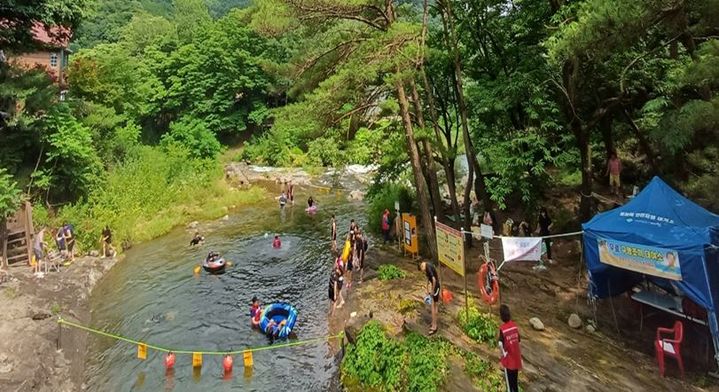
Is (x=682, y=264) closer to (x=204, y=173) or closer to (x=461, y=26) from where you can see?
(x=461, y=26)

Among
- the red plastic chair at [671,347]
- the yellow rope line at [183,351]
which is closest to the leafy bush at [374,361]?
the yellow rope line at [183,351]

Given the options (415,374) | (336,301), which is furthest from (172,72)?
(415,374)

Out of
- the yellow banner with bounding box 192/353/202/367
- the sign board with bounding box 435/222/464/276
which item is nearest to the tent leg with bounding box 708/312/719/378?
the sign board with bounding box 435/222/464/276

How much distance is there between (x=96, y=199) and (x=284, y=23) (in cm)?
1645

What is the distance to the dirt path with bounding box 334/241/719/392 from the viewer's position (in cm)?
879

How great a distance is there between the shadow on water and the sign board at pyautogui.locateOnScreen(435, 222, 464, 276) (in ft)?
13.9

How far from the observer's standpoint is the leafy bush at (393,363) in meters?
9.23

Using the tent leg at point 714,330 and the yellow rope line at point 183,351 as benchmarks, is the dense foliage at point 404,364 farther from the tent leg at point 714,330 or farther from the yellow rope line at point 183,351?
the tent leg at point 714,330

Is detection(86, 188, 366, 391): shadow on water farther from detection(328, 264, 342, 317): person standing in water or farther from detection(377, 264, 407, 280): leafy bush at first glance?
detection(377, 264, 407, 280): leafy bush

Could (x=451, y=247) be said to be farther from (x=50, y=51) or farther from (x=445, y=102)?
(x=50, y=51)

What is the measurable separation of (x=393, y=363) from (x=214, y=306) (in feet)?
28.8

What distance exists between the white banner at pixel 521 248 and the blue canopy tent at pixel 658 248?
4.46 ft

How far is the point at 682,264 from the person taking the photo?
907cm

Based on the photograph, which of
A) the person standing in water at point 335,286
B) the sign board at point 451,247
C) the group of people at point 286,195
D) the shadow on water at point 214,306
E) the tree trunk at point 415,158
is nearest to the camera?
the sign board at point 451,247
